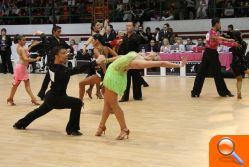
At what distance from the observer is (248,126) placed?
25.1ft

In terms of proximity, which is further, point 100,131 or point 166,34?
point 166,34

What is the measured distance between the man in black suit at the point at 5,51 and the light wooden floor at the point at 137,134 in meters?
7.74

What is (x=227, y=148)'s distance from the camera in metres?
2.48

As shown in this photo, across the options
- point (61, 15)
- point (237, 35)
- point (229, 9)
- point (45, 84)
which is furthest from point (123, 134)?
point (61, 15)

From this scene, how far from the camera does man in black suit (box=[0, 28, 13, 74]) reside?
1859 centimetres

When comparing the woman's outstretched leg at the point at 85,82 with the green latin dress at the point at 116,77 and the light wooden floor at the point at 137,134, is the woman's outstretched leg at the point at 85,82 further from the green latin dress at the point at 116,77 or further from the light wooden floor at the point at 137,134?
the green latin dress at the point at 116,77

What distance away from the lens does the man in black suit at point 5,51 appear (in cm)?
1859

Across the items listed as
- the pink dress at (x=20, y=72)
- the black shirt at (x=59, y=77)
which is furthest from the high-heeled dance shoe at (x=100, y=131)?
the pink dress at (x=20, y=72)

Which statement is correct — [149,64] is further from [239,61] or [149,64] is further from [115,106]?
[239,61]

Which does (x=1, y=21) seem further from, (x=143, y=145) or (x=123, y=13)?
(x=143, y=145)

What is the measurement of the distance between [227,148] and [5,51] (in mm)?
17169

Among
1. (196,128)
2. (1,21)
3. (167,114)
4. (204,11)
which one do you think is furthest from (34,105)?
(1,21)

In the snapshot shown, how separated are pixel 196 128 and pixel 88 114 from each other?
242 centimetres

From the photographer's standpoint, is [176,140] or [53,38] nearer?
[176,140]
